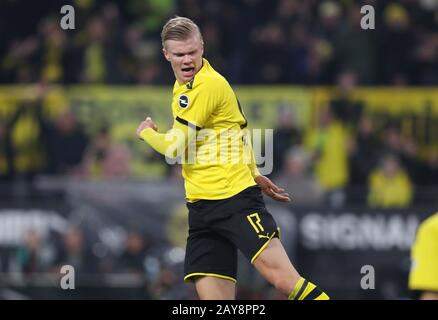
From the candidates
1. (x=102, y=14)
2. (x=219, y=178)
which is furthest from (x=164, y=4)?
(x=219, y=178)

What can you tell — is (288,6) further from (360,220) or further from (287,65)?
(360,220)

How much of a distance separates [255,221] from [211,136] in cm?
59


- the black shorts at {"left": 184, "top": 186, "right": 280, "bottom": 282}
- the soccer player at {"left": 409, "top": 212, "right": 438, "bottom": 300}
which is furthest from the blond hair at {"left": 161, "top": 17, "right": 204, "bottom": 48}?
the soccer player at {"left": 409, "top": 212, "right": 438, "bottom": 300}

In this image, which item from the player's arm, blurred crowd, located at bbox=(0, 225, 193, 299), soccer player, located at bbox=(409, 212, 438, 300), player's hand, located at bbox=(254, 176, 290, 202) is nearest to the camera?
soccer player, located at bbox=(409, 212, 438, 300)

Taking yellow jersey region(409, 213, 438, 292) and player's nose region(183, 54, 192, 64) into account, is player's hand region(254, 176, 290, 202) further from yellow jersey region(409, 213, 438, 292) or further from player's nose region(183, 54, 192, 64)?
yellow jersey region(409, 213, 438, 292)

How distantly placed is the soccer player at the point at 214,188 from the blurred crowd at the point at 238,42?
828cm

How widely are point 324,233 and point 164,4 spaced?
4.64 m

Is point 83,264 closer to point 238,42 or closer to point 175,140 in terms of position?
point 238,42

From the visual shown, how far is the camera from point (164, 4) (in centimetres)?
1659

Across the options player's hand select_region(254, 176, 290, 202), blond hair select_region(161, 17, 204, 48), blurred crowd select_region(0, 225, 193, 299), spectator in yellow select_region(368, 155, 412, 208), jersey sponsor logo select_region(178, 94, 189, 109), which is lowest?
blurred crowd select_region(0, 225, 193, 299)

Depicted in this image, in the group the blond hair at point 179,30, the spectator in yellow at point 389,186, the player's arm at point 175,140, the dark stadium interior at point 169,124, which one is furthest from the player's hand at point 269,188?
the spectator in yellow at point 389,186

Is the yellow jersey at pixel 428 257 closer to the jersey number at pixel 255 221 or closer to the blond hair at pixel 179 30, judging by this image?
the jersey number at pixel 255 221

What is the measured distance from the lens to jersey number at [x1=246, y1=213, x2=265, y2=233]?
7.15 m

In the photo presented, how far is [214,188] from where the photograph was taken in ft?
23.8
